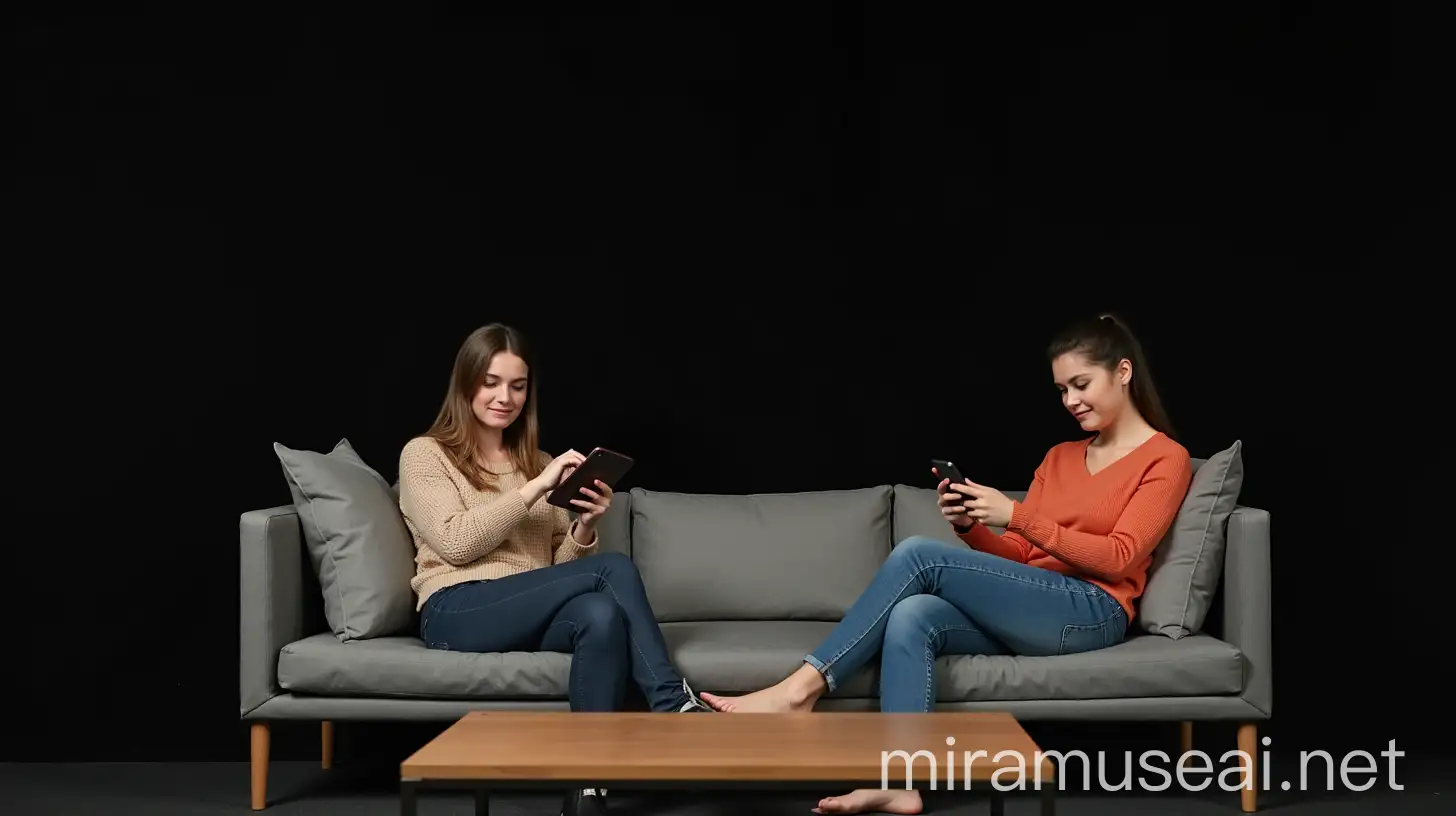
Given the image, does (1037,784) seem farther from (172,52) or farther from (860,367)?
(172,52)

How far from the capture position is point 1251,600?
3.30 m

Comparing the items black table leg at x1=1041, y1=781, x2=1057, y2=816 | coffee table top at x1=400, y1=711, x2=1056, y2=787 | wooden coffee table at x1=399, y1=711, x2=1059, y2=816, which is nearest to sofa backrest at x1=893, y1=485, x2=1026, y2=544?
coffee table top at x1=400, y1=711, x2=1056, y2=787

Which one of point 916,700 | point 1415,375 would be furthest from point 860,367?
point 1415,375

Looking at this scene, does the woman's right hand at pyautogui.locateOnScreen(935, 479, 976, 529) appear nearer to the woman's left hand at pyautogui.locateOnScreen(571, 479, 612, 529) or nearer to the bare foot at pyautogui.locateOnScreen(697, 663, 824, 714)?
the bare foot at pyautogui.locateOnScreen(697, 663, 824, 714)

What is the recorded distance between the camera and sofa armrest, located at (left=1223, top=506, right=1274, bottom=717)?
3238 millimetres

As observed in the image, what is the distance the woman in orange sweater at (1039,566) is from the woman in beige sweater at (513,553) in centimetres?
25

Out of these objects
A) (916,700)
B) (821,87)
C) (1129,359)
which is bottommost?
(916,700)

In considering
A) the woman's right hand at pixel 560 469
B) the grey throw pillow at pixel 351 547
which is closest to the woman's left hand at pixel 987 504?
the woman's right hand at pixel 560 469

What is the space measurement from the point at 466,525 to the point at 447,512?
0.26 feet

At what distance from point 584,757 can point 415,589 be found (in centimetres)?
139

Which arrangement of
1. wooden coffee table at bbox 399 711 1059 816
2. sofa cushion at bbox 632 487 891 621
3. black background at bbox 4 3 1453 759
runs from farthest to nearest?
black background at bbox 4 3 1453 759 → sofa cushion at bbox 632 487 891 621 → wooden coffee table at bbox 399 711 1059 816

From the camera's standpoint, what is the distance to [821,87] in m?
4.20

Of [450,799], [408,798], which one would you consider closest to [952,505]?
[450,799]

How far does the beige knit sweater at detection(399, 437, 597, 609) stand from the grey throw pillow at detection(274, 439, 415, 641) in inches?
2.2
